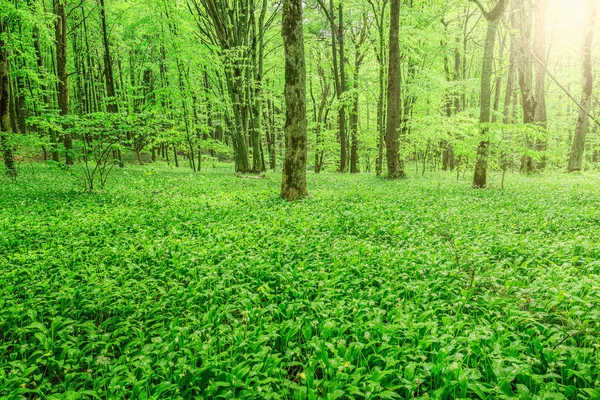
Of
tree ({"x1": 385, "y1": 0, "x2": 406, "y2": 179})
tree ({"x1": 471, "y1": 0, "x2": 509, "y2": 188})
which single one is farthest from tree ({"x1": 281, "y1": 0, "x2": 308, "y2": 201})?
tree ({"x1": 385, "y1": 0, "x2": 406, "y2": 179})

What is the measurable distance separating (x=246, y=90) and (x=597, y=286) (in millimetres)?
Answer: 17507

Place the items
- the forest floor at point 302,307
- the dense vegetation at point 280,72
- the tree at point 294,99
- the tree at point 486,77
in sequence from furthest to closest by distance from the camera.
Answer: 1. the dense vegetation at point 280,72
2. the tree at point 486,77
3. the tree at point 294,99
4. the forest floor at point 302,307

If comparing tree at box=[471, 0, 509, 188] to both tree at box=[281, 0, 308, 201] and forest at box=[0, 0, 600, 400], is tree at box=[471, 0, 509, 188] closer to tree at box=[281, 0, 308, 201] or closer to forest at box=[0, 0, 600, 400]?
forest at box=[0, 0, 600, 400]

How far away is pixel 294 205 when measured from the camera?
338 inches

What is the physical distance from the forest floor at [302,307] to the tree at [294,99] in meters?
2.71

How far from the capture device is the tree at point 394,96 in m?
14.2

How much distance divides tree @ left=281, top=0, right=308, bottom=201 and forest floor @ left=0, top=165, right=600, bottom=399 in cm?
271

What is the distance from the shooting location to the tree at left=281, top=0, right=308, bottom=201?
8.95 metres

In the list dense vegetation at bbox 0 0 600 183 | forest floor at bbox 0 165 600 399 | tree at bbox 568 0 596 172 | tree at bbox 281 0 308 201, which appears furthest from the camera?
tree at bbox 568 0 596 172

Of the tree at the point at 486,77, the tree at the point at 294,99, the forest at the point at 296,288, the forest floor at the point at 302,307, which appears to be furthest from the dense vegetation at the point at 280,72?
the forest floor at the point at 302,307

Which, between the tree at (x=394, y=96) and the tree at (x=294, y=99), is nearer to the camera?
the tree at (x=294, y=99)

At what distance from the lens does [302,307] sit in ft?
12.0

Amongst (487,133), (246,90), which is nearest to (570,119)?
(487,133)

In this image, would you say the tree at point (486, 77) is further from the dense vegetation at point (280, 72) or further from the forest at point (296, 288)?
the forest at point (296, 288)
